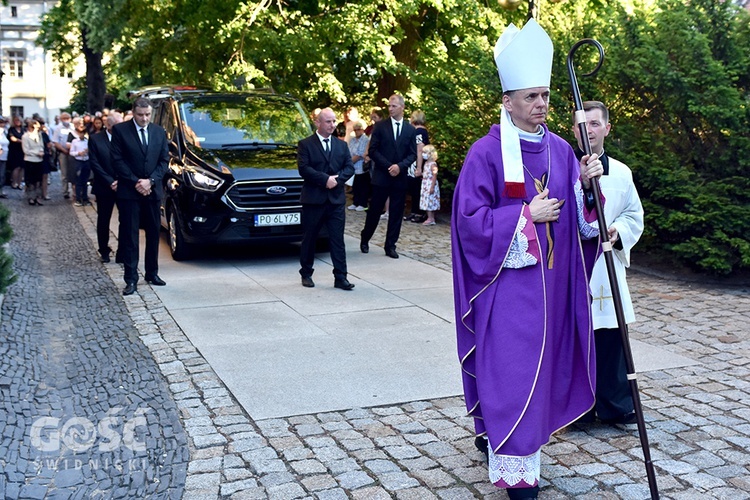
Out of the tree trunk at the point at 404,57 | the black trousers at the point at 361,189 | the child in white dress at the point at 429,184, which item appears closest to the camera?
the child in white dress at the point at 429,184

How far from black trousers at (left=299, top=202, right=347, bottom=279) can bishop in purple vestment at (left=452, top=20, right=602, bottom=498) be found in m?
5.29

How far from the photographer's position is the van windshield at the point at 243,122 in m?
12.0

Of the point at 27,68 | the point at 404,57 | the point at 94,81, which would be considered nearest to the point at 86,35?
the point at 94,81

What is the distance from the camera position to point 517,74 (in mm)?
4332

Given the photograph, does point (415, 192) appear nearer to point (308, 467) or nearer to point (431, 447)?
point (431, 447)

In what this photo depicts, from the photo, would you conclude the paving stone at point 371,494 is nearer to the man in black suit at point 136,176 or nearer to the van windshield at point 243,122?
the man in black suit at point 136,176

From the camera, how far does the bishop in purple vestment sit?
4250 mm

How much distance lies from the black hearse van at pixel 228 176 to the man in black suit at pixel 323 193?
1.37 metres

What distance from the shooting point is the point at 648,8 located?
448 inches

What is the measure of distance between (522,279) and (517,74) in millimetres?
930

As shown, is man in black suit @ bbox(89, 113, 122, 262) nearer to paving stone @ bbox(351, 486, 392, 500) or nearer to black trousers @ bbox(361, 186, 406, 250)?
black trousers @ bbox(361, 186, 406, 250)

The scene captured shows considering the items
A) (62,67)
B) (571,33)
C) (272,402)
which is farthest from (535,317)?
(62,67)

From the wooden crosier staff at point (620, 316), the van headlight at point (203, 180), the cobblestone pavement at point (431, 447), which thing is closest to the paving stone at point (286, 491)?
the cobblestone pavement at point (431, 447)

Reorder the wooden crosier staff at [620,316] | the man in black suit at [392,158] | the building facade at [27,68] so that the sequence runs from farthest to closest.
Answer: the building facade at [27,68]
the man in black suit at [392,158]
the wooden crosier staff at [620,316]
